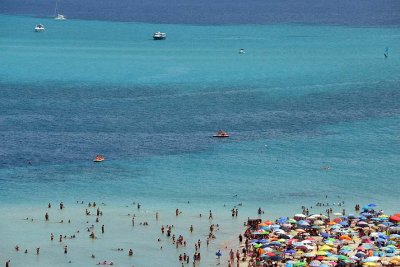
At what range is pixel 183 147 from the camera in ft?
353

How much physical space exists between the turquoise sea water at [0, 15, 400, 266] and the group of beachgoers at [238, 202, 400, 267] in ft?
11.3

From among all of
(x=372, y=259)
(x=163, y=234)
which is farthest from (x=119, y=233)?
(x=372, y=259)

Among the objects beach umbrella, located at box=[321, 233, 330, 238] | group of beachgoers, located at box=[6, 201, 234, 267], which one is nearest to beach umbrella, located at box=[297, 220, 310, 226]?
beach umbrella, located at box=[321, 233, 330, 238]

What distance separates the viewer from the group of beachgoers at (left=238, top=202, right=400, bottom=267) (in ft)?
224

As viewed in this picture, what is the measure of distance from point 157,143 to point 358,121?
2847 cm

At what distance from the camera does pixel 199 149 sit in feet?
350

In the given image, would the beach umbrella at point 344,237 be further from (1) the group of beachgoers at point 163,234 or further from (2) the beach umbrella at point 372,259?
(1) the group of beachgoers at point 163,234

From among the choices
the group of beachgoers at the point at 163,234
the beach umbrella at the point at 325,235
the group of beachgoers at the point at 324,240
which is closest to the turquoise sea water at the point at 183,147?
the group of beachgoers at the point at 163,234

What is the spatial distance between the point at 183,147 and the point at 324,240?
3669 cm

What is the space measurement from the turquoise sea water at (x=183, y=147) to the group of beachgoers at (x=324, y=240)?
11.3 ft

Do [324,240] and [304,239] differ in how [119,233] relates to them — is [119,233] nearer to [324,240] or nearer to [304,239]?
[304,239]

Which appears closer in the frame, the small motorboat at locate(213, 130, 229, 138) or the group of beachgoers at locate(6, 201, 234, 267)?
the group of beachgoers at locate(6, 201, 234, 267)

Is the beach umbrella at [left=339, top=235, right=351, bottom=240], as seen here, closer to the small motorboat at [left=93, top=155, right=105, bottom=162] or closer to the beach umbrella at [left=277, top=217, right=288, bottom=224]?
the beach umbrella at [left=277, top=217, right=288, bottom=224]

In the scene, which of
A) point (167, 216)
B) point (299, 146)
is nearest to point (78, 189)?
point (167, 216)
